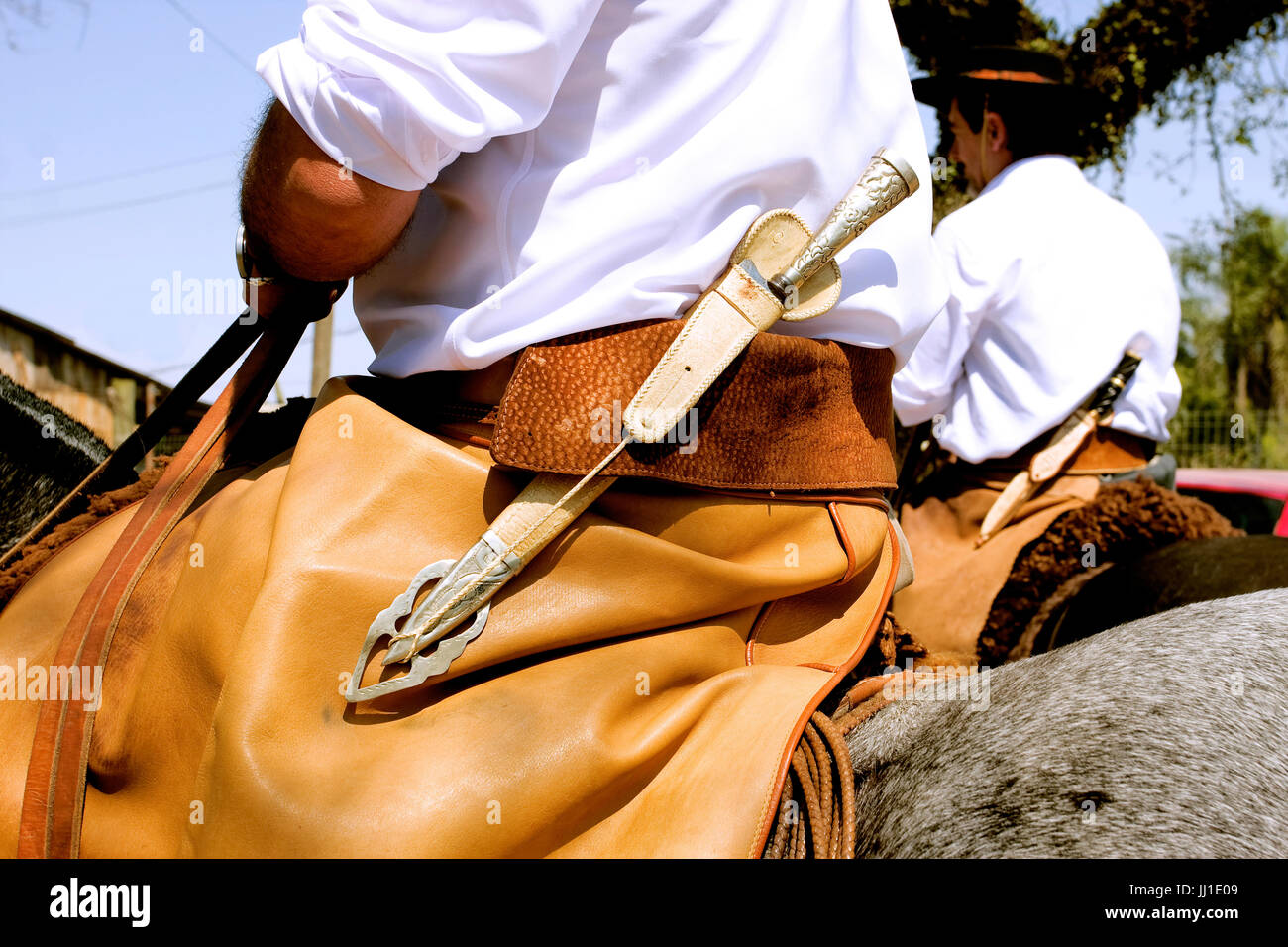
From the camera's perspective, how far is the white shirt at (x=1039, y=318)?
126 inches

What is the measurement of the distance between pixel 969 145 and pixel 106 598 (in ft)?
10.4

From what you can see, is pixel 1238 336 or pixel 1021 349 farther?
pixel 1238 336

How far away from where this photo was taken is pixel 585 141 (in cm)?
138

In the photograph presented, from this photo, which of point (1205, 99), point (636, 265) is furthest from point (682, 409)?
point (1205, 99)

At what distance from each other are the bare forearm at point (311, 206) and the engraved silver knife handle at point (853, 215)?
1.63ft

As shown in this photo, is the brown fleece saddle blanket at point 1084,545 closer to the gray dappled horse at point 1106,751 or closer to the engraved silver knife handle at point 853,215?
the gray dappled horse at point 1106,751

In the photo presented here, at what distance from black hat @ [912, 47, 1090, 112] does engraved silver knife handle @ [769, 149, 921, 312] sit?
2.36 meters

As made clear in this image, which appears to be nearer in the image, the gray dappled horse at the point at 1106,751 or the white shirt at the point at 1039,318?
the gray dappled horse at the point at 1106,751

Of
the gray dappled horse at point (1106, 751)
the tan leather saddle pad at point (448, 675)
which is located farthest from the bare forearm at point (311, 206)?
the gray dappled horse at point (1106, 751)

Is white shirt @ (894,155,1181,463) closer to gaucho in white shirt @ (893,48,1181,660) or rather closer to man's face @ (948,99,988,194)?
gaucho in white shirt @ (893,48,1181,660)

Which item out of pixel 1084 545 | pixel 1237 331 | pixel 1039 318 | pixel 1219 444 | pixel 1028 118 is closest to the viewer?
pixel 1084 545

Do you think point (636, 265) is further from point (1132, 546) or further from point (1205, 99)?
point (1205, 99)

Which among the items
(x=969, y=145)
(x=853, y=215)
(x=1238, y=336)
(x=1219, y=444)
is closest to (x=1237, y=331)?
(x=1238, y=336)

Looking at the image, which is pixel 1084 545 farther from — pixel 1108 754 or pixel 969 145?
Result: pixel 1108 754
